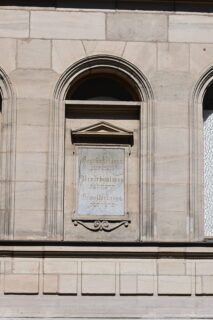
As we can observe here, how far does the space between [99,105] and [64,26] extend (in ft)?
5.68

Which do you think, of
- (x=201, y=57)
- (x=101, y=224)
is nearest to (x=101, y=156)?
(x=101, y=224)

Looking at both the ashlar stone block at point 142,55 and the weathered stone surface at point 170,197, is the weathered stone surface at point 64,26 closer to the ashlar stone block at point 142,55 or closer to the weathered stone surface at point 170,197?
the ashlar stone block at point 142,55

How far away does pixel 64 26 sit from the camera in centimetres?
1764

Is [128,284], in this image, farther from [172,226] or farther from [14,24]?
[14,24]

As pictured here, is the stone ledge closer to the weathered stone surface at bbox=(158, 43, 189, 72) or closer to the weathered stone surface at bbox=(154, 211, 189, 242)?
the weathered stone surface at bbox=(154, 211, 189, 242)

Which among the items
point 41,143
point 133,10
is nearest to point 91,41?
point 133,10

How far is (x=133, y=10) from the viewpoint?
17.8m

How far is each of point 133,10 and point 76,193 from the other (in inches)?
153

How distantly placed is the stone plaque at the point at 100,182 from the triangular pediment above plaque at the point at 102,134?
20cm

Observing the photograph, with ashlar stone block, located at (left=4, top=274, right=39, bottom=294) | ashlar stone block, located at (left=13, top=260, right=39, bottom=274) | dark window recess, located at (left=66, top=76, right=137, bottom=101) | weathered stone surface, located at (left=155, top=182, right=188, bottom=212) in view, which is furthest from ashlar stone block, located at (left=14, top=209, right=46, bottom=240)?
dark window recess, located at (left=66, top=76, right=137, bottom=101)

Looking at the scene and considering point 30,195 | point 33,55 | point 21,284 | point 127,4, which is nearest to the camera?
point 21,284

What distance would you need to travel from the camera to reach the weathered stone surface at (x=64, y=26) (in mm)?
17609

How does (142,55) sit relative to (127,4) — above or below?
below

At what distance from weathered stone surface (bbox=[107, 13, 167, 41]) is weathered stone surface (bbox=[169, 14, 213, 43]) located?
16cm
